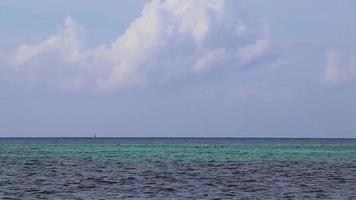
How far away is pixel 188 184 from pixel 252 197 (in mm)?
7477

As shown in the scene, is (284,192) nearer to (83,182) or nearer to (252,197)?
(252,197)

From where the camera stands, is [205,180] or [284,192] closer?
[284,192]

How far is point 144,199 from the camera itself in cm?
3497

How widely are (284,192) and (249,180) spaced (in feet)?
24.9

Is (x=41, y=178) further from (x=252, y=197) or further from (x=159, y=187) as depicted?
(x=252, y=197)

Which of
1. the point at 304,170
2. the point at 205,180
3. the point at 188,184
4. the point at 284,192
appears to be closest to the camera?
the point at 284,192

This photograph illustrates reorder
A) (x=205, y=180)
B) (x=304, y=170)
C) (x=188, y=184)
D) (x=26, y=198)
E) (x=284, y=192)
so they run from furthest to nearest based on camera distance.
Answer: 1. (x=304, y=170)
2. (x=205, y=180)
3. (x=188, y=184)
4. (x=284, y=192)
5. (x=26, y=198)

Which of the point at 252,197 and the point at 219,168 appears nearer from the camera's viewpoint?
the point at 252,197

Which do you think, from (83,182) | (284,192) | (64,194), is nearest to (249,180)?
(284,192)

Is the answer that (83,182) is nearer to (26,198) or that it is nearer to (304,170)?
(26,198)

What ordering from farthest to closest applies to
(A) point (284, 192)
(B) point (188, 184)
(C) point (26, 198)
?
(B) point (188, 184) → (A) point (284, 192) → (C) point (26, 198)

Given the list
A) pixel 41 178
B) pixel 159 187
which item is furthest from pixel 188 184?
pixel 41 178

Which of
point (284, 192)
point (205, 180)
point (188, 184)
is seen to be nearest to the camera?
point (284, 192)

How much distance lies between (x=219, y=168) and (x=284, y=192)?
67.6 ft
